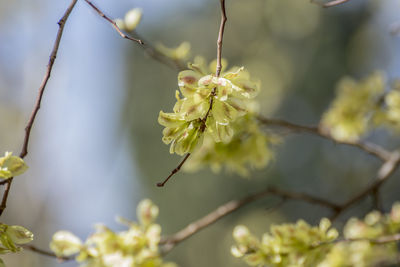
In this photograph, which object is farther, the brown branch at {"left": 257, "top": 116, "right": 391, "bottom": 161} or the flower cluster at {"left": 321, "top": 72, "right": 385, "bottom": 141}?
the flower cluster at {"left": 321, "top": 72, "right": 385, "bottom": 141}

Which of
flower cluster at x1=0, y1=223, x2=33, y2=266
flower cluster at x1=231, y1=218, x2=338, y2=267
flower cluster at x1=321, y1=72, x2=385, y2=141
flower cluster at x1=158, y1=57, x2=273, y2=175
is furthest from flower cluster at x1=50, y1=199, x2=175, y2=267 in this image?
flower cluster at x1=321, y1=72, x2=385, y2=141

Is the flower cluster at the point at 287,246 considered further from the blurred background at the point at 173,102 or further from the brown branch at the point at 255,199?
the blurred background at the point at 173,102

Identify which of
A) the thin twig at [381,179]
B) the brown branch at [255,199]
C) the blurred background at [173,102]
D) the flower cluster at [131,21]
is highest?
the blurred background at [173,102]

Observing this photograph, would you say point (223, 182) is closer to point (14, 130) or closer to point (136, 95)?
point (136, 95)

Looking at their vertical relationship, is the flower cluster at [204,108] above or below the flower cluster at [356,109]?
below

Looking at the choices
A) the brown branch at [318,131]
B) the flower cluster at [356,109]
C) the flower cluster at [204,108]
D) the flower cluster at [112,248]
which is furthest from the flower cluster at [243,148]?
the flower cluster at [204,108]

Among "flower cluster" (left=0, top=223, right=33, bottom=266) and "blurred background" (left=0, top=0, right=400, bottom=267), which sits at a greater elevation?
"blurred background" (left=0, top=0, right=400, bottom=267)

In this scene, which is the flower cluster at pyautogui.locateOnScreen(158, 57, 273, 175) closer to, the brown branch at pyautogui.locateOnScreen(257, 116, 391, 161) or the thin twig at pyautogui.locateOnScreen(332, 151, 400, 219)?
the brown branch at pyautogui.locateOnScreen(257, 116, 391, 161)
